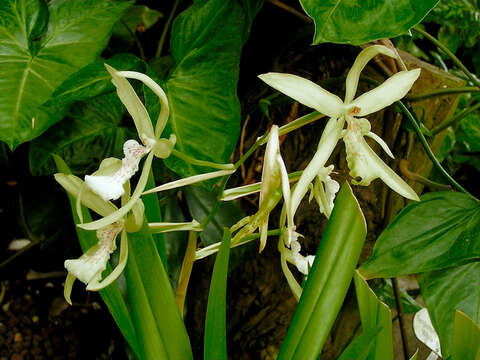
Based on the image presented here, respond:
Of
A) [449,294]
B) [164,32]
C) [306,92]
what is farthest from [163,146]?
[164,32]

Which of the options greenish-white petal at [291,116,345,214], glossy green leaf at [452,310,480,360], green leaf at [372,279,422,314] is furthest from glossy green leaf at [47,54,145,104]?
green leaf at [372,279,422,314]

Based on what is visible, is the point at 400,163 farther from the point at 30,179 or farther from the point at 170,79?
the point at 30,179

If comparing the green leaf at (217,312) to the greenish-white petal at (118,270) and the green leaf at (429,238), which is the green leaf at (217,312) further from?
the green leaf at (429,238)

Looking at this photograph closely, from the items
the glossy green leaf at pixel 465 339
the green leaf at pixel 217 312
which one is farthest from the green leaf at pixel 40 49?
the glossy green leaf at pixel 465 339

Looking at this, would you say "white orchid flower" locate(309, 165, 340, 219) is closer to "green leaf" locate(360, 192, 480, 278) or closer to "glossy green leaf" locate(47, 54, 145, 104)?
"green leaf" locate(360, 192, 480, 278)

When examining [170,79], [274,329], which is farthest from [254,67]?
[274,329]
